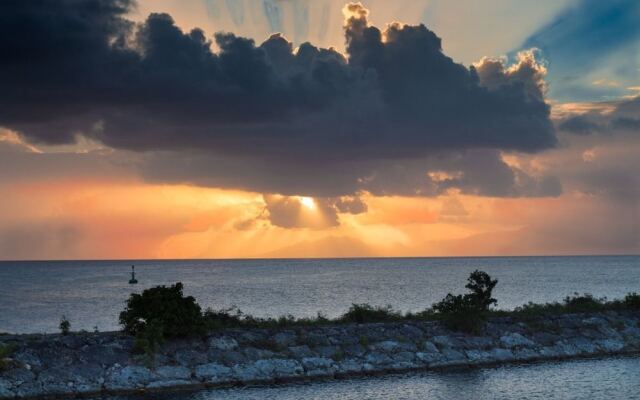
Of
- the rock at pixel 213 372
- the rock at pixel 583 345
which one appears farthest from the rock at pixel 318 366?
the rock at pixel 583 345

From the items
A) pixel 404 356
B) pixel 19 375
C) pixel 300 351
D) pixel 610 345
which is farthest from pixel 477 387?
pixel 19 375

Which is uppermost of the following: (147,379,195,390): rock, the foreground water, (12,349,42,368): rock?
(12,349,42,368): rock

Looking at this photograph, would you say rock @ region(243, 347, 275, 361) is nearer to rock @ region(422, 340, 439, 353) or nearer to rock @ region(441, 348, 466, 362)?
rock @ region(422, 340, 439, 353)

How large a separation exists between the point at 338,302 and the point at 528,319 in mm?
61395

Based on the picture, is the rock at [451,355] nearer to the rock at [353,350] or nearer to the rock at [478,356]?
the rock at [478,356]

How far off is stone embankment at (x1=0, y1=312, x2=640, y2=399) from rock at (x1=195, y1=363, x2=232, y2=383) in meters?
0.06

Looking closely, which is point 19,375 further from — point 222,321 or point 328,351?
point 328,351

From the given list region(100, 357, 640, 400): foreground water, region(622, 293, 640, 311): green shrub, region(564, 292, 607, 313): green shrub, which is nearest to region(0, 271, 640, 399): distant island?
region(100, 357, 640, 400): foreground water

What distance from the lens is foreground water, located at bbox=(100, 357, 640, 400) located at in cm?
3450

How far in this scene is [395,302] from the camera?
112 m

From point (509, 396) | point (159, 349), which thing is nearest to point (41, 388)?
point (159, 349)

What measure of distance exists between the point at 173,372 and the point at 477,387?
17.0 meters

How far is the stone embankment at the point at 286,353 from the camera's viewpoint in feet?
116

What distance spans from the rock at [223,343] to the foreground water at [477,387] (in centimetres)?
451
